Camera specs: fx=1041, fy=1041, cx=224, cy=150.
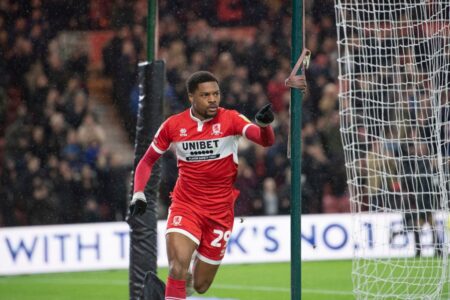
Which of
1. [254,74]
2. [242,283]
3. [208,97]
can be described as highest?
[254,74]

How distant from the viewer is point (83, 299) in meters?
11.1

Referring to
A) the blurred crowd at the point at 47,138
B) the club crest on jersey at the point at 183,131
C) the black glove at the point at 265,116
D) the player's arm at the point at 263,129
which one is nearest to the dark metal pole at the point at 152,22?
the club crest on jersey at the point at 183,131

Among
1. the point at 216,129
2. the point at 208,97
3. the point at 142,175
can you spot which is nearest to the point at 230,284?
the point at 142,175

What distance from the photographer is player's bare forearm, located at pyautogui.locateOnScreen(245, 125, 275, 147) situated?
22.6 feet

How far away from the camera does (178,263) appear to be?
24.2 feet

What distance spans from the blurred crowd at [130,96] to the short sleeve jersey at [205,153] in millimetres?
7868

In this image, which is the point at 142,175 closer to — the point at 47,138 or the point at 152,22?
the point at 152,22

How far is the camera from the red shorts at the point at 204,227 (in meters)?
7.51

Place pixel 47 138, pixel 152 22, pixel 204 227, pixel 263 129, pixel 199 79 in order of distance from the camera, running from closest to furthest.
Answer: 1. pixel 263 129
2. pixel 199 79
3. pixel 204 227
4. pixel 152 22
5. pixel 47 138

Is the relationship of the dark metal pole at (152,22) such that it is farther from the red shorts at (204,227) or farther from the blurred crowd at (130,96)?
the blurred crowd at (130,96)

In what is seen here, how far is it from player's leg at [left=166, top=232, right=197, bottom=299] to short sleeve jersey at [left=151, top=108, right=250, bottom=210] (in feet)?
1.01

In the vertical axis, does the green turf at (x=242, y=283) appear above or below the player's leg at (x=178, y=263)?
below

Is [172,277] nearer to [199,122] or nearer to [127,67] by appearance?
[199,122]

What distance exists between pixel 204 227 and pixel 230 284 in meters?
4.69
